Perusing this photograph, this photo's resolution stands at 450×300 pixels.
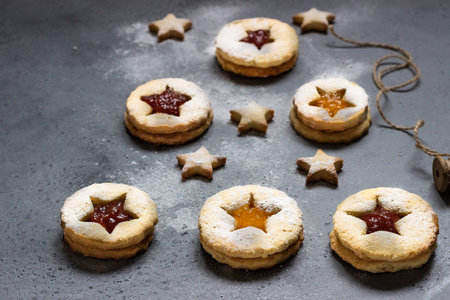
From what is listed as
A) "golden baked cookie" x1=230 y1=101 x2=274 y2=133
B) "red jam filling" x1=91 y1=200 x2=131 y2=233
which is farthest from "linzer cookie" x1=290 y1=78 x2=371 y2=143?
"red jam filling" x1=91 y1=200 x2=131 y2=233

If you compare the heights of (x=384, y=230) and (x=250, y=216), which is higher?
(x=384, y=230)

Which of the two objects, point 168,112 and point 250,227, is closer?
point 250,227

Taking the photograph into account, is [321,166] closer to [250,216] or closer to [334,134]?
[334,134]

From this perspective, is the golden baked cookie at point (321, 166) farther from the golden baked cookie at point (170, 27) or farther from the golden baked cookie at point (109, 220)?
the golden baked cookie at point (170, 27)

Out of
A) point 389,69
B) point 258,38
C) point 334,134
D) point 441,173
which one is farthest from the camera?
point 258,38

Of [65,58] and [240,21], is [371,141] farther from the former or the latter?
[65,58]

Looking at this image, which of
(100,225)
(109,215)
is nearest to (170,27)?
(109,215)
